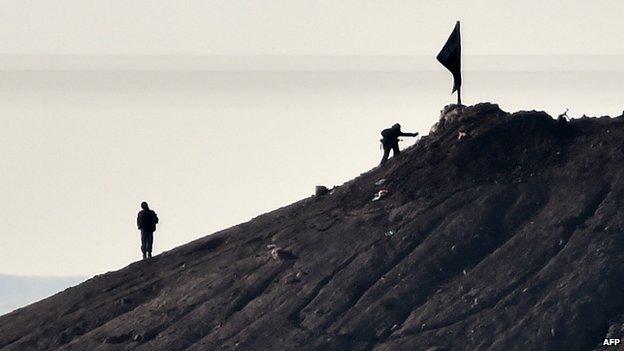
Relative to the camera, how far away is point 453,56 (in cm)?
7950

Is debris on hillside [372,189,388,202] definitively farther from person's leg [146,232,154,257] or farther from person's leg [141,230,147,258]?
person's leg [141,230,147,258]

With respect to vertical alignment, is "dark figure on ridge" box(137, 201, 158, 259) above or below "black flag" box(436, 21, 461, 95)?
below

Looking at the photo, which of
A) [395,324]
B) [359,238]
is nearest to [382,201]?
[359,238]

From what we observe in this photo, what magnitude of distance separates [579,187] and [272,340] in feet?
39.6

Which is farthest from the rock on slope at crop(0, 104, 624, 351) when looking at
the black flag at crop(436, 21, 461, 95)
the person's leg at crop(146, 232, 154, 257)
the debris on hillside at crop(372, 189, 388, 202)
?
the black flag at crop(436, 21, 461, 95)

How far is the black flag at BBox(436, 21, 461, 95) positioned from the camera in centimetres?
7938

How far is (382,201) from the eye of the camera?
77062mm

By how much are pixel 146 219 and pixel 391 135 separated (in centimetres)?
934

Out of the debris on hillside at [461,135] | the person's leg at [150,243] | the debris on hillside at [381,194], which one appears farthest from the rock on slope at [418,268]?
the person's leg at [150,243]

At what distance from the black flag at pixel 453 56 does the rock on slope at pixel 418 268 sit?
1554 mm

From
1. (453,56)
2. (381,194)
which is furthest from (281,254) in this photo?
(453,56)

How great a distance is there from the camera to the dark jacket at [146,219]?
3049 inches

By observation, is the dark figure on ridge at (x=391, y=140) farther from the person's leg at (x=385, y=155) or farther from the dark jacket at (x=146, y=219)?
the dark jacket at (x=146, y=219)

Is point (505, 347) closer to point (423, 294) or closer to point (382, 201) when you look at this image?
point (423, 294)
